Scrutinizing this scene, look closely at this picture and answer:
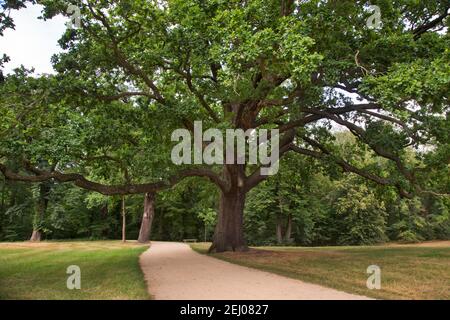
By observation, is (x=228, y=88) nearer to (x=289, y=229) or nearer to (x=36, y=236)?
(x=289, y=229)

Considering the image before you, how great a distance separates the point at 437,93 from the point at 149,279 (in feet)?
30.4

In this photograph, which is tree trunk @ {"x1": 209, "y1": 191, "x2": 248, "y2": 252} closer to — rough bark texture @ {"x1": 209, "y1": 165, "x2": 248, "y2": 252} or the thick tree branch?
rough bark texture @ {"x1": 209, "y1": 165, "x2": 248, "y2": 252}

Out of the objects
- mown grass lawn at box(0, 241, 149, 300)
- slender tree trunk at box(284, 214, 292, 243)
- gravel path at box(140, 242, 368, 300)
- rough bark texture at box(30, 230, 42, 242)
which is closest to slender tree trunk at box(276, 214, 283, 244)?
slender tree trunk at box(284, 214, 292, 243)

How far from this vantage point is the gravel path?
8.95 metres

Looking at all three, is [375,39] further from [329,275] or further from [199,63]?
[329,275]

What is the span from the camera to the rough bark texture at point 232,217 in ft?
63.6

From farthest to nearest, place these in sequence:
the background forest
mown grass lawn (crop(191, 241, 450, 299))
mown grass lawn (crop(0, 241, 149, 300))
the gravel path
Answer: the background forest < mown grass lawn (crop(191, 241, 450, 299)) < mown grass lawn (crop(0, 241, 149, 300)) < the gravel path

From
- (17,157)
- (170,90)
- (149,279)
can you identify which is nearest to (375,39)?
(170,90)

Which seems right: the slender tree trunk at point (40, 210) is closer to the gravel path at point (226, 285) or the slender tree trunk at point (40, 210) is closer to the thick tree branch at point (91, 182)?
the thick tree branch at point (91, 182)

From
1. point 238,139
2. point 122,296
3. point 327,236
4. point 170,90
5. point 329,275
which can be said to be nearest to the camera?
point 122,296

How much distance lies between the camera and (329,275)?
12.2 m

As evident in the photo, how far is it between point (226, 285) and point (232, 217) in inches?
362

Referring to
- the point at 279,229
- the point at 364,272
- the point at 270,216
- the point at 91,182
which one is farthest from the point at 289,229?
the point at 91,182

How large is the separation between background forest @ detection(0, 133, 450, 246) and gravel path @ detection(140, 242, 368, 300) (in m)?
24.9
